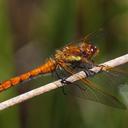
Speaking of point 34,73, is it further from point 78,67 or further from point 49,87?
point 49,87

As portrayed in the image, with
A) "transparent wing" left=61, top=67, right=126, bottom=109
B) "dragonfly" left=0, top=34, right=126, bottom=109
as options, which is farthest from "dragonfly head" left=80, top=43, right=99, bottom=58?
"transparent wing" left=61, top=67, right=126, bottom=109

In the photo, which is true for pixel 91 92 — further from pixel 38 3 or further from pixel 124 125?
pixel 38 3

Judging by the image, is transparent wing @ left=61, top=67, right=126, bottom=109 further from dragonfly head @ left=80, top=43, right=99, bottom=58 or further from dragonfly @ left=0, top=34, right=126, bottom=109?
dragonfly head @ left=80, top=43, right=99, bottom=58

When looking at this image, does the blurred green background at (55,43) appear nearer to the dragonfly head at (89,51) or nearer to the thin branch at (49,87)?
the dragonfly head at (89,51)

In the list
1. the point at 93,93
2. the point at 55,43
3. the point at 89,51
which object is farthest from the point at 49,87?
the point at 55,43

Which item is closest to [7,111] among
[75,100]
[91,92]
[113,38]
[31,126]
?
[31,126]

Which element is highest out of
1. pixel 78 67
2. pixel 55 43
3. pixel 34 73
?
pixel 55 43

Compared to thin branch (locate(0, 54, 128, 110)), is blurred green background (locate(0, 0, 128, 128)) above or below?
above
